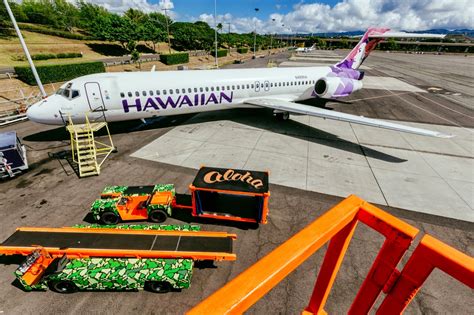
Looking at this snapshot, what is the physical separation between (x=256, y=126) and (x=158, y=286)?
47.7ft

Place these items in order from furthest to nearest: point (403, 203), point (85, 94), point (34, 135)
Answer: point (34, 135) → point (85, 94) → point (403, 203)

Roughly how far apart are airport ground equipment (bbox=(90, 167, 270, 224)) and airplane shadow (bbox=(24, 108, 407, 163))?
30.7 ft

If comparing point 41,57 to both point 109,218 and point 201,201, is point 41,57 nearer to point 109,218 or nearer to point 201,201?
point 109,218

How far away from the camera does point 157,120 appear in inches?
807

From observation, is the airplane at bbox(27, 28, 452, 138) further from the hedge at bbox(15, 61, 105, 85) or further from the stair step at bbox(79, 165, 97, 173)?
the hedge at bbox(15, 61, 105, 85)

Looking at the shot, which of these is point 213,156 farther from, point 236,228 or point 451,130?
point 451,130

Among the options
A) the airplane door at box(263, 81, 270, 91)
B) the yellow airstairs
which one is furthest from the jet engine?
the yellow airstairs

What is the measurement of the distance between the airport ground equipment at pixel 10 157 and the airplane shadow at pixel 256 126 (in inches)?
179

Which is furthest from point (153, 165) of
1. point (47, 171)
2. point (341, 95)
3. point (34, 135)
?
point (341, 95)

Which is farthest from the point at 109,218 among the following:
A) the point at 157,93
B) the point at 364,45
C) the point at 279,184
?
the point at 364,45

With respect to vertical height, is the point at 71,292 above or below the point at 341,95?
below

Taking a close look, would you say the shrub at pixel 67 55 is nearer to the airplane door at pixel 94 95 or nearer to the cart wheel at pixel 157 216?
the airplane door at pixel 94 95

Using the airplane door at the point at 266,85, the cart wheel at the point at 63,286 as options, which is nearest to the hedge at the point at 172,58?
the airplane door at the point at 266,85

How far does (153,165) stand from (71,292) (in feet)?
24.3
